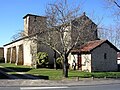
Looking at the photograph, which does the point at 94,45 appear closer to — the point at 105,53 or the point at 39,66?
the point at 105,53

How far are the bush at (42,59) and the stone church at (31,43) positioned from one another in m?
1.30

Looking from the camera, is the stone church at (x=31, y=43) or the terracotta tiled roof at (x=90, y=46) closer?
the stone church at (x=31, y=43)

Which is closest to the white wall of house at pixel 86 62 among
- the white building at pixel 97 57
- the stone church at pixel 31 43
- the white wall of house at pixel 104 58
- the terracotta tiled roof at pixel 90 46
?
the white building at pixel 97 57

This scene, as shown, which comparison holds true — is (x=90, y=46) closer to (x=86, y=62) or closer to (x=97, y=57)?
(x=97, y=57)

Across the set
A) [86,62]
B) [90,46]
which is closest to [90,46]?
[90,46]

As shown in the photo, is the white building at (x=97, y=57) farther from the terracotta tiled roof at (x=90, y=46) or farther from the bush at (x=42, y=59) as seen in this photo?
the bush at (x=42, y=59)

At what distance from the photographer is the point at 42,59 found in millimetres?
38156

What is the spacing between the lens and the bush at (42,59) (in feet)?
125

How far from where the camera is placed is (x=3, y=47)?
65250mm

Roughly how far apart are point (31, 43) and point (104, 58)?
1055 cm

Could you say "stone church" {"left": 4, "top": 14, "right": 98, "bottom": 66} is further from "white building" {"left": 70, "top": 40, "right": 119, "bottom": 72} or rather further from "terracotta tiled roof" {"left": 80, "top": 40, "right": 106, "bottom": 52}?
"white building" {"left": 70, "top": 40, "right": 119, "bottom": 72}

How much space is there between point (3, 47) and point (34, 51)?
1064 inches

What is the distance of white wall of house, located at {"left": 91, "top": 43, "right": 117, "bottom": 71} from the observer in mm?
35719

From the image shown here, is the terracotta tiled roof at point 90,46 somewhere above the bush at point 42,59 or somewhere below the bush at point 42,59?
above
